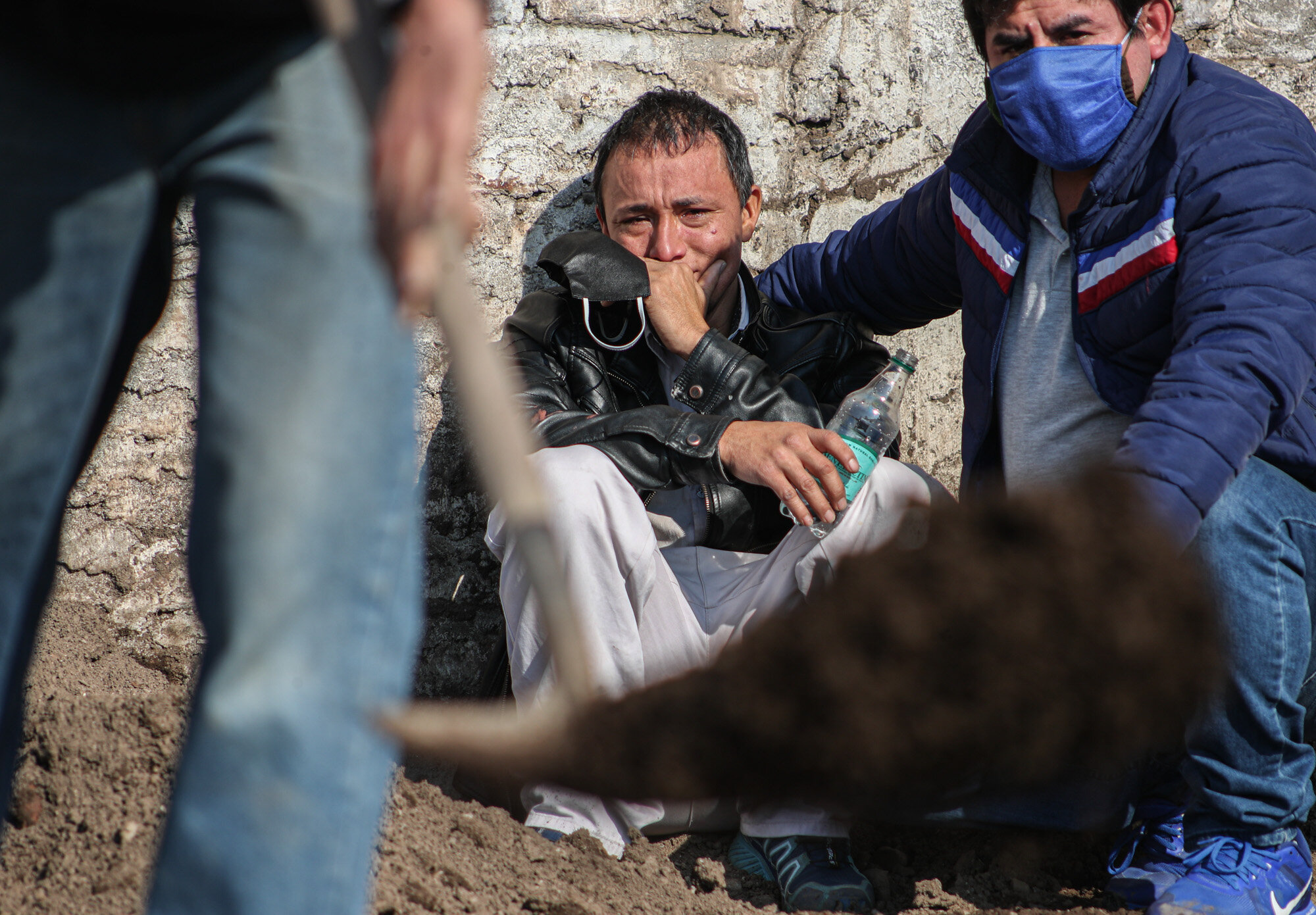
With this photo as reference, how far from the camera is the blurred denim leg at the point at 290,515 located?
0.82 metres

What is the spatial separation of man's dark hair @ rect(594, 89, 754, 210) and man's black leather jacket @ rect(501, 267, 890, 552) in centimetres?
28

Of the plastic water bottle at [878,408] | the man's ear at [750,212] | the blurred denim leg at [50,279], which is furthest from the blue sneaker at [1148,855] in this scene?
the blurred denim leg at [50,279]

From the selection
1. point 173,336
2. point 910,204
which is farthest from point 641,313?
point 173,336

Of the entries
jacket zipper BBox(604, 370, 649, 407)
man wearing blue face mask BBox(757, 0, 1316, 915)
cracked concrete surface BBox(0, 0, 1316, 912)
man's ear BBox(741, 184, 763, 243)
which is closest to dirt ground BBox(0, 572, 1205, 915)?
cracked concrete surface BBox(0, 0, 1316, 912)

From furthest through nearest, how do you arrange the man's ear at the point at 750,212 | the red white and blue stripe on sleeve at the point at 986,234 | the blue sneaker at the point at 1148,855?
the man's ear at the point at 750,212 < the red white and blue stripe on sleeve at the point at 986,234 < the blue sneaker at the point at 1148,855

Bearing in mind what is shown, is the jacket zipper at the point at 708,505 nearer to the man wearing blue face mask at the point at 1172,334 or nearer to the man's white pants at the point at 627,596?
the man's white pants at the point at 627,596

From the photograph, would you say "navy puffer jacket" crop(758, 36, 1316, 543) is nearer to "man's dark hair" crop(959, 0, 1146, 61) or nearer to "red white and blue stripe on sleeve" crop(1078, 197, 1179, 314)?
"red white and blue stripe on sleeve" crop(1078, 197, 1179, 314)

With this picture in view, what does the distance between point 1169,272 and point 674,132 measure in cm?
115

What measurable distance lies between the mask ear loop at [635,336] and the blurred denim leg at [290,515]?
1351mm

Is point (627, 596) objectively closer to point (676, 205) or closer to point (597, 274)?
point (597, 274)

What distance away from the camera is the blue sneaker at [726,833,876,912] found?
6.06 feet

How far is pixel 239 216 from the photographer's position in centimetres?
86

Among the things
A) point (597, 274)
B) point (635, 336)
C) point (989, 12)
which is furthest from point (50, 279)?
point (989, 12)

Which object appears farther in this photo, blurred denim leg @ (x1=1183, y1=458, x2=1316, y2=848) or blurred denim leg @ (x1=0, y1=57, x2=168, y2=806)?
blurred denim leg @ (x1=1183, y1=458, x2=1316, y2=848)
